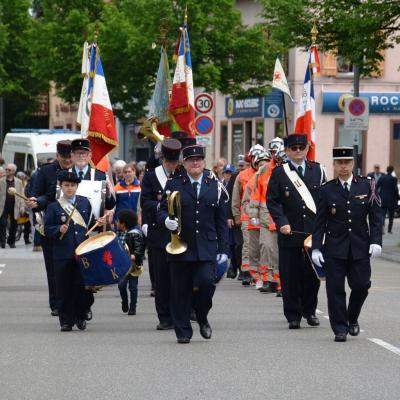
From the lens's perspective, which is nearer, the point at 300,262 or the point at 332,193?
the point at 332,193

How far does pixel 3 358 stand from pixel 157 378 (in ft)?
5.72

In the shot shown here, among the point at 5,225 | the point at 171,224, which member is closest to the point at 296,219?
the point at 171,224

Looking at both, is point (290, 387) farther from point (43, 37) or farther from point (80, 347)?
point (43, 37)

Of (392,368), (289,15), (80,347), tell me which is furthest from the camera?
(289,15)

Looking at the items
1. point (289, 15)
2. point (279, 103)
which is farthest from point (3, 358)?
point (279, 103)

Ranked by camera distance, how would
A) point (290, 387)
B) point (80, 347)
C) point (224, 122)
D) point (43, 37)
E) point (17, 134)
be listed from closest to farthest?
point (290, 387) < point (80, 347) < point (17, 134) < point (43, 37) < point (224, 122)

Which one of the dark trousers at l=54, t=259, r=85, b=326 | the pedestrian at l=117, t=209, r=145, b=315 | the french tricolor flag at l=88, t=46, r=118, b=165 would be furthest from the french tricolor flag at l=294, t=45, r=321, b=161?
the dark trousers at l=54, t=259, r=85, b=326

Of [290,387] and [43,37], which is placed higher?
[43,37]

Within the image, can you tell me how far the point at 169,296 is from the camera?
1383 cm

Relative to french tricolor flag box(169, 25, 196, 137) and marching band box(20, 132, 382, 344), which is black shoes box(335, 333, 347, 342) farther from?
french tricolor flag box(169, 25, 196, 137)

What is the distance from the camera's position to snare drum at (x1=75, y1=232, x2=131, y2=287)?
1304 centimetres

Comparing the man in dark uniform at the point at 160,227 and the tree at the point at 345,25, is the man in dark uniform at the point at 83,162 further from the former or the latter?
the tree at the point at 345,25

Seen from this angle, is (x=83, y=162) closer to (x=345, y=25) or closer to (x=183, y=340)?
(x=183, y=340)

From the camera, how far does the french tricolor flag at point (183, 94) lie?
18.7 meters
